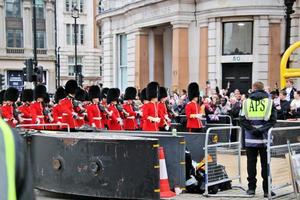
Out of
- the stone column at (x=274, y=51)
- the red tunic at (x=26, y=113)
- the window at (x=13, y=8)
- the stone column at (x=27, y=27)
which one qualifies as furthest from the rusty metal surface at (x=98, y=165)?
the window at (x=13, y=8)

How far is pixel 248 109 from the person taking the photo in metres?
8.89

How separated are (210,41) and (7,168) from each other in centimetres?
2499

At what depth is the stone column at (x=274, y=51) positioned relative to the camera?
989 inches

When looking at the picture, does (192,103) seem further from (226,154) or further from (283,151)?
(283,151)

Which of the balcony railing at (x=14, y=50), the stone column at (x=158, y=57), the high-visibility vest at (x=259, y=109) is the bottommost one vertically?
the high-visibility vest at (x=259, y=109)

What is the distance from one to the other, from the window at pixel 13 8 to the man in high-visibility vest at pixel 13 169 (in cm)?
7136

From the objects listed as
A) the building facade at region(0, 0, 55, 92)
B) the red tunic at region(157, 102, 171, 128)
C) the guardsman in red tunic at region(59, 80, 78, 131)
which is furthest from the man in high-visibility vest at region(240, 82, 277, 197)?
the building facade at region(0, 0, 55, 92)

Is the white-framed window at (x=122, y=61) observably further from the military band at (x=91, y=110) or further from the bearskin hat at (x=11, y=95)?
the bearskin hat at (x=11, y=95)

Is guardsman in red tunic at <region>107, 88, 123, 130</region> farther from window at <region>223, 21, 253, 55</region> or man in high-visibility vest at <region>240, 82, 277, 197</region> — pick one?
window at <region>223, 21, 253, 55</region>

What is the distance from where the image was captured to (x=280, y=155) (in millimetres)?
9000

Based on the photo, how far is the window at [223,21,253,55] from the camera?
1013 inches

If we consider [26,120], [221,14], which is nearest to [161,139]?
[26,120]

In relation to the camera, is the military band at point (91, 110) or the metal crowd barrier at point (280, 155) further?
the military band at point (91, 110)

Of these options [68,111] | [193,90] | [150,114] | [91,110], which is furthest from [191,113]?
[68,111]
